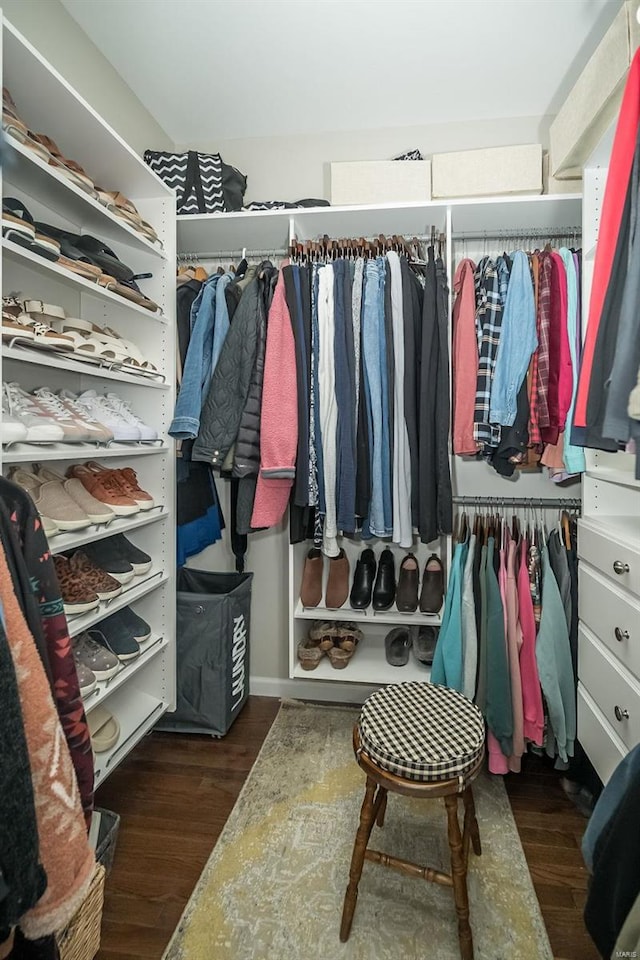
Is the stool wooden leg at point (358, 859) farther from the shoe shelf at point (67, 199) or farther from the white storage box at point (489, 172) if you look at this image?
the white storage box at point (489, 172)

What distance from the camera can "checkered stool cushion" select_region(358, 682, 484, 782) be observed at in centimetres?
111

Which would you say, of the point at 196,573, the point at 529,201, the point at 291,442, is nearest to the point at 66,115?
the point at 291,442

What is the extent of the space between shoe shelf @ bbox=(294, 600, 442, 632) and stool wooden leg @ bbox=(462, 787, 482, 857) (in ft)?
2.36

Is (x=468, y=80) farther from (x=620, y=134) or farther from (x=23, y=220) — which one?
(x=23, y=220)

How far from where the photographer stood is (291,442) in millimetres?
1757

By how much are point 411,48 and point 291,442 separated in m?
1.44

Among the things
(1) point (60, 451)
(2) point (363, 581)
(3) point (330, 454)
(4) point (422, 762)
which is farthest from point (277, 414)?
(4) point (422, 762)

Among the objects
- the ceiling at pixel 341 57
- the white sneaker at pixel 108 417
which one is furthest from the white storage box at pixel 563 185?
the white sneaker at pixel 108 417

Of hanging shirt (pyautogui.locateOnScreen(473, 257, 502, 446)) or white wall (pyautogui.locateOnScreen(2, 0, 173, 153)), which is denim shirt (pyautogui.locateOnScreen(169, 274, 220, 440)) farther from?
hanging shirt (pyautogui.locateOnScreen(473, 257, 502, 446))

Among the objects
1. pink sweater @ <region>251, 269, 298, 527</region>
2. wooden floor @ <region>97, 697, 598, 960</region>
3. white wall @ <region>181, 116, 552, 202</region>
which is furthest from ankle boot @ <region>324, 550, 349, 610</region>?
white wall @ <region>181, 116, 552, 202</region>

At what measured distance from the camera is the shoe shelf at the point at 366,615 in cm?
203

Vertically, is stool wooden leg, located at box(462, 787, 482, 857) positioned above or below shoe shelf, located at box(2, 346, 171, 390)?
below

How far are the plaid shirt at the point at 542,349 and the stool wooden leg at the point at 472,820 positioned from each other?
1096 mm

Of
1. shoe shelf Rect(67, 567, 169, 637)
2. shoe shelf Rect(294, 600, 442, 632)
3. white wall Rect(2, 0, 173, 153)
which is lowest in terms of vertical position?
shoe shelf Rect(294, 600, 442, 632)
